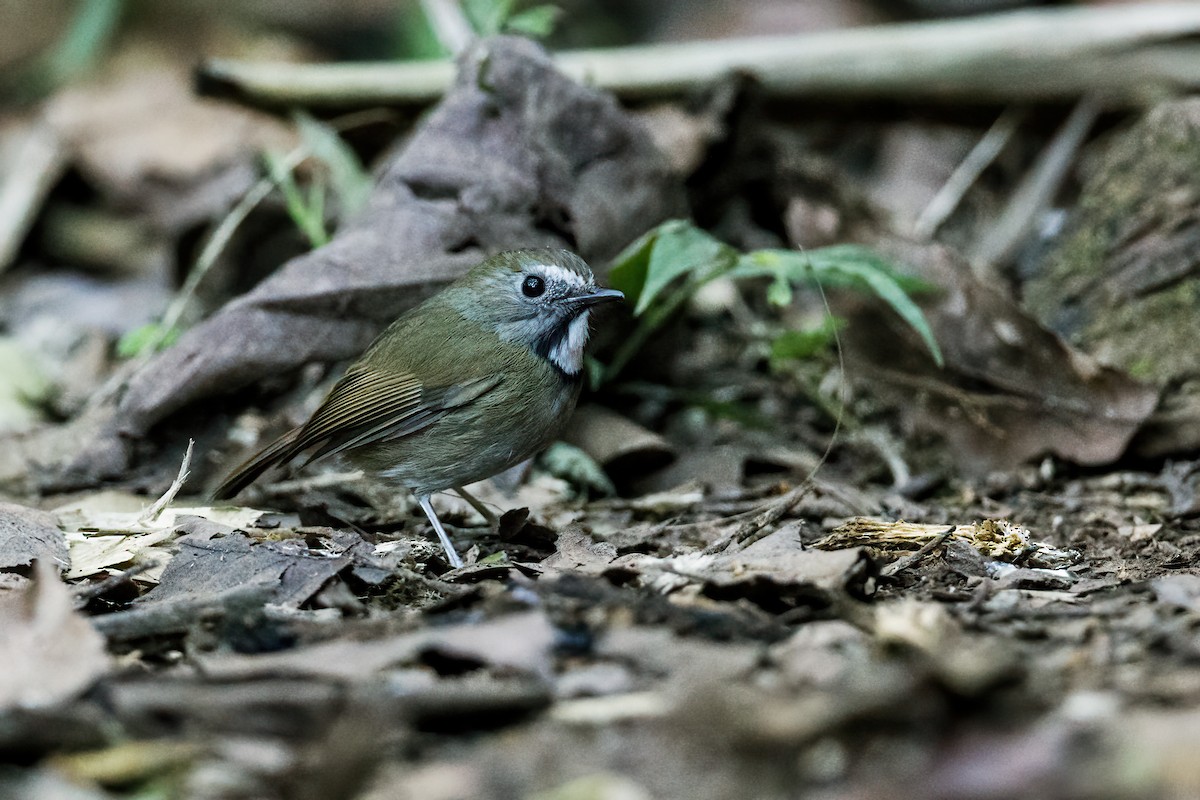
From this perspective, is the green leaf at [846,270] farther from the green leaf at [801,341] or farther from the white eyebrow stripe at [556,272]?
the white eyebrow stripe at [556,272]

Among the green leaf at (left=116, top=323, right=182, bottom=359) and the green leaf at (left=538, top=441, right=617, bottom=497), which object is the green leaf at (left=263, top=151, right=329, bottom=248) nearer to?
the green leaf at (left=116, top=323, right=182, bottom=359)

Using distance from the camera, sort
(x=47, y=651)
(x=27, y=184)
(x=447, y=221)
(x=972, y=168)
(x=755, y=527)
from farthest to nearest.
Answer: (x=27, y=184) → (x=972, y=168) → (x=447, y=221) → (x=755, y=527) → (x=47, y=651)

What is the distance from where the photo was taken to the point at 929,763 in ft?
6.50

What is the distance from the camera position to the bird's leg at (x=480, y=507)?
15.3 feet

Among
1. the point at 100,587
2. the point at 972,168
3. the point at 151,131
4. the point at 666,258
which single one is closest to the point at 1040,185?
the point at 972,168

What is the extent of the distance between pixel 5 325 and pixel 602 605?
5.19 meters

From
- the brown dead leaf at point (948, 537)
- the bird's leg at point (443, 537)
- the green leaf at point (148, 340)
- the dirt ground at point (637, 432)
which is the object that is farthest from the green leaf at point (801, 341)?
the green leaf at point (148, 340)

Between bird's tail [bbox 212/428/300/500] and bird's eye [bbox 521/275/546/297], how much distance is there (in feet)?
3.16

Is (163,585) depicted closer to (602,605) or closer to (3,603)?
(3,603)

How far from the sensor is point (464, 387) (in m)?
4.46

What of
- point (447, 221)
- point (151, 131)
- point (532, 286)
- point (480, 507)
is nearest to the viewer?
point (532, 286)

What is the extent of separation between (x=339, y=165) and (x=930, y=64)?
9.87ft

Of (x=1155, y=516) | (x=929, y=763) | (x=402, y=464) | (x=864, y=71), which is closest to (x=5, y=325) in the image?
(x=402, y=464)

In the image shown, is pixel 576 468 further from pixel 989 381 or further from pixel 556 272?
pixel 989 381
